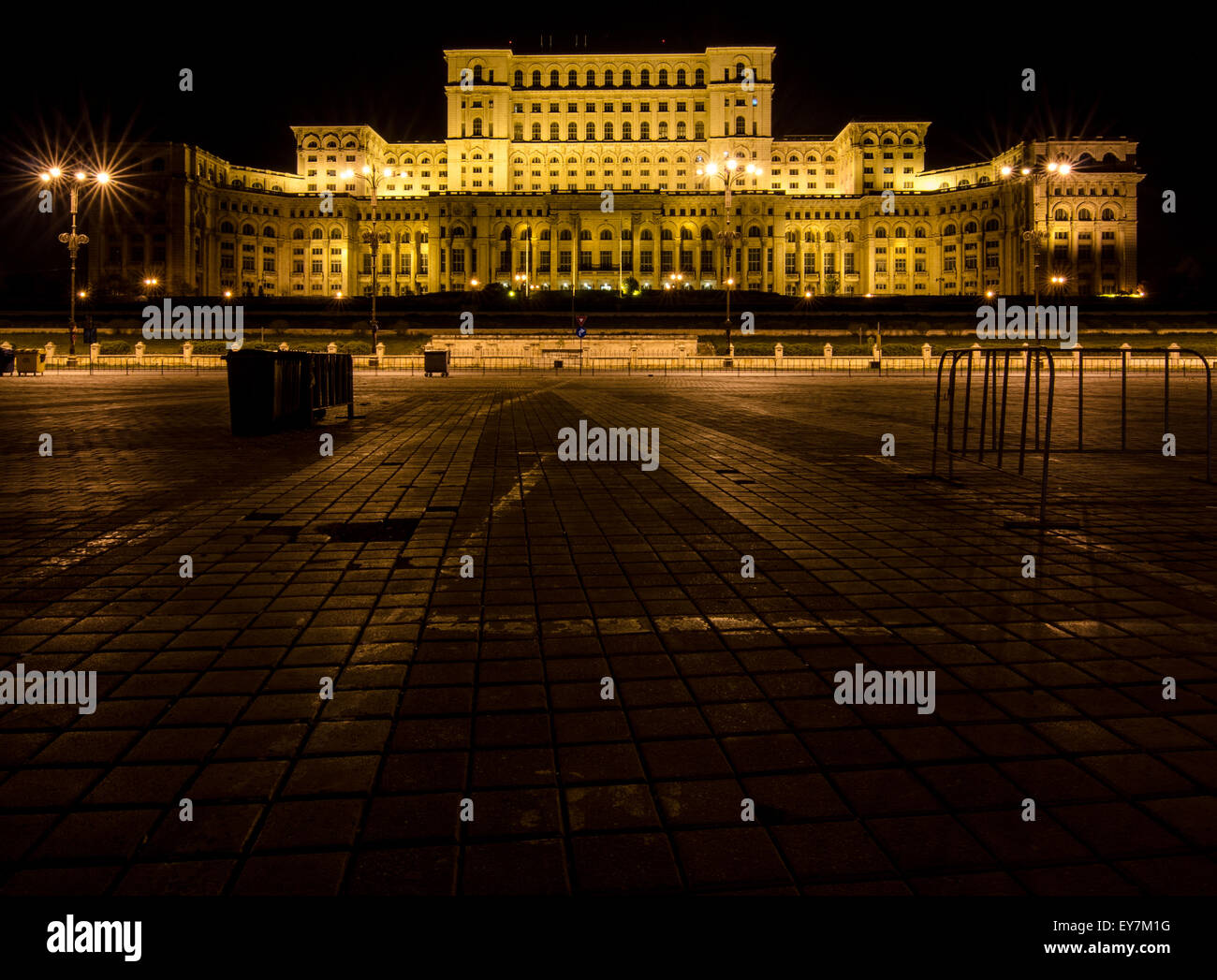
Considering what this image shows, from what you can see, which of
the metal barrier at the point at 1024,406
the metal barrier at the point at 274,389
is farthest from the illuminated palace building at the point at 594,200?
the metal barrier at the point at 1024,406

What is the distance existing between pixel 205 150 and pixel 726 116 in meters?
67.4

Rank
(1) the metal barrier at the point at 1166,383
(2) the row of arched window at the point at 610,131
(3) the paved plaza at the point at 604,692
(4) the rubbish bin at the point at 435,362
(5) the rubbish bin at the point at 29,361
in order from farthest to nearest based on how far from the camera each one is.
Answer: (2) the row of arched window at the point at 610,131
(4) the rubbish bin at the point at 435,362
(5) the rubbish bin at the point at 29,361
(1) the metal barrier at the point at 1166,383
(3) the paved plaza at the point at 604,692

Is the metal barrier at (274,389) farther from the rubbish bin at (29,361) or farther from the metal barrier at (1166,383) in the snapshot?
the rubbish bin at (29,361)

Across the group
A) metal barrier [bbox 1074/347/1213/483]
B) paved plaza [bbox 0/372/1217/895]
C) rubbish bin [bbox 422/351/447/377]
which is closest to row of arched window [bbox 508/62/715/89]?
rubbish bin [bbox 422/351/447/377]

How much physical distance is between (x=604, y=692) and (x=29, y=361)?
44.2m

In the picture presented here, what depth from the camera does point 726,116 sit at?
128 m

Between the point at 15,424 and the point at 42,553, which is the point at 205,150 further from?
the point at 42,553

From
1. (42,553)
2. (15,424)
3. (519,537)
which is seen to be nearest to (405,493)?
(519,537)

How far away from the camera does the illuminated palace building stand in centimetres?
12019

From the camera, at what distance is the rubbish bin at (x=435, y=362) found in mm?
42125

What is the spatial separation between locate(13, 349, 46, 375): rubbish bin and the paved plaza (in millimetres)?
36023

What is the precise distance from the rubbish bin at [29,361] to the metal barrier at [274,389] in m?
29.9

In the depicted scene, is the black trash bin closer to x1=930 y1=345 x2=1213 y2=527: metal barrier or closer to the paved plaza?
the paved plaza

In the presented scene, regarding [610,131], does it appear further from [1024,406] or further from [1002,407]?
[1024,406]
